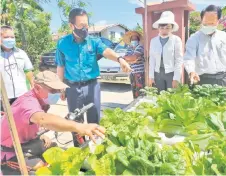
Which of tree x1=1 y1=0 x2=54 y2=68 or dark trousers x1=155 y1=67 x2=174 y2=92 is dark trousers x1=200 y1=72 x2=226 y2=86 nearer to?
dark trousers x1=155 y1=67 x2=174 y2=92

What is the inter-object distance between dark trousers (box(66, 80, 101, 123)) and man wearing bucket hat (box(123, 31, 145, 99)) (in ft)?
4.27

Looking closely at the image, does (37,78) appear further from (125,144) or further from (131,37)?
(131,37)

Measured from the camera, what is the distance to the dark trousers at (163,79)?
123 inches

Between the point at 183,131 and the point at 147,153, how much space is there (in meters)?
0.55

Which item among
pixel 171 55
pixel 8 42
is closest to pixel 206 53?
pixel 171 55

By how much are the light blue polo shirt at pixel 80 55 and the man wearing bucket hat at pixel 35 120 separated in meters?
0.59

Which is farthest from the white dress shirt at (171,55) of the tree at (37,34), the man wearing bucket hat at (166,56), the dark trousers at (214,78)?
the tree at (37,34)

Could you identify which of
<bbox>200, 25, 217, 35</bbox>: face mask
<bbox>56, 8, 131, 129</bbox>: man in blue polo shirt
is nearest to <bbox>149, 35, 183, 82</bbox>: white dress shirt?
<bbox>200, 25, 217, 35</bbox>: face mask

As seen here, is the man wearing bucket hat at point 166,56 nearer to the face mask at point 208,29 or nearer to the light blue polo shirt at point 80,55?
the face mask at point 208,29

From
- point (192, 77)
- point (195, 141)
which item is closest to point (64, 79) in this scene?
point (192, 77)

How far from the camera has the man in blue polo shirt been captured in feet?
8.08

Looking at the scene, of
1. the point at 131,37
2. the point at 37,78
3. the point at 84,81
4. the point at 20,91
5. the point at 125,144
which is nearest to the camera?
the point at 125,144

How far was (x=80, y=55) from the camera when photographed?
2.47 m

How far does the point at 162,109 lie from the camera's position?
5.78 feet
